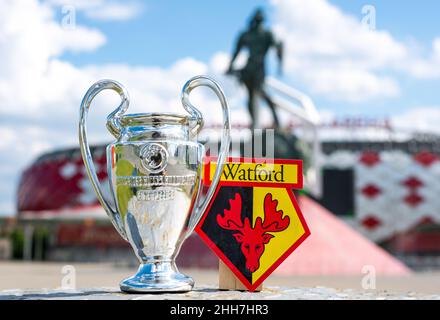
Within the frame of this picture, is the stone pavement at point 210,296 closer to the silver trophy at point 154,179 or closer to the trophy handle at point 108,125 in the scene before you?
the silver trophy at point 154,179

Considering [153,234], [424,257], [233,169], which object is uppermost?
[233,169]

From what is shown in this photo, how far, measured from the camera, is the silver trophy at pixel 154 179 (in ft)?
14.6

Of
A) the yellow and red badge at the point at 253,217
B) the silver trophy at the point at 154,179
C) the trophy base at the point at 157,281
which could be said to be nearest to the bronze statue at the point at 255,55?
the yellow and red badge at the point at 253,217

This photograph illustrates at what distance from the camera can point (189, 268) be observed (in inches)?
619

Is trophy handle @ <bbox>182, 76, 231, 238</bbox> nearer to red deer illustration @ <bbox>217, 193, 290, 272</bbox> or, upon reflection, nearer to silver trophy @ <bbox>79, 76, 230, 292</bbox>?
silver trophy @ <bbox>79, 76, 230, 292</bbox>

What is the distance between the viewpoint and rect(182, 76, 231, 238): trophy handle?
4578 mm

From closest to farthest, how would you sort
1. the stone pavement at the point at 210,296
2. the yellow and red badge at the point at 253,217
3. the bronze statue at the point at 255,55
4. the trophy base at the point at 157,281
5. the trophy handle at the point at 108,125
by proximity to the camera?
the stone pavement at the point at 210,296 < the trophy base at the point at 157,281 < the trophy handle at the point at 108,125 < the yellow and red badge at the point at 253,217 < the bronze statue at the point at 255,55

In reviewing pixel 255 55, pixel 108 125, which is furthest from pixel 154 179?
pixel 255 55

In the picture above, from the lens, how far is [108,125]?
467cm

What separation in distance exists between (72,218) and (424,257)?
15.7m

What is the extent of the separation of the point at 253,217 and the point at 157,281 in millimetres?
922

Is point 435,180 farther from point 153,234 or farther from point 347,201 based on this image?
point 153,234
